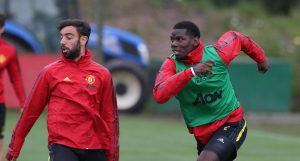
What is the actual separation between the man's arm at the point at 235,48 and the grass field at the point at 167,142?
15.4ft

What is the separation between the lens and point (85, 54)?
812cm

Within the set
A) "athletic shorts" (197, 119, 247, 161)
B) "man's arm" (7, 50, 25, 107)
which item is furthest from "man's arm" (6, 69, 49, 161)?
"man's arm" (7, 50, 25, 107)

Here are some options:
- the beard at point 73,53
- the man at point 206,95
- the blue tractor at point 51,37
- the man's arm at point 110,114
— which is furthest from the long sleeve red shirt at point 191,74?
the blue tractor at point 51,37

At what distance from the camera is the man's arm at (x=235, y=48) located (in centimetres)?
893

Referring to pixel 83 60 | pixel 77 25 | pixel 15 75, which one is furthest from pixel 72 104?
pixel 15 75

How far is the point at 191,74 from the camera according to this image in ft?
26.5

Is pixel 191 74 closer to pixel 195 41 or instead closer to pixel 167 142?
pixel 195 41

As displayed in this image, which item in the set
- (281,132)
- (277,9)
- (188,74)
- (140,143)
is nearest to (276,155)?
(140,143)

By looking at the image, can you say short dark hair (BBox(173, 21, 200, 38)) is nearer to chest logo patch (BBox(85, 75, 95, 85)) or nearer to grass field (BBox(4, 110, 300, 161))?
chest logo patch (BBox(85, 75, 95, 85))

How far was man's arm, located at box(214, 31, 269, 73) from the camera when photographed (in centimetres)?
893

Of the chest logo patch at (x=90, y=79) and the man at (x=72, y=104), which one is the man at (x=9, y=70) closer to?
the man at (x=72, y=104)

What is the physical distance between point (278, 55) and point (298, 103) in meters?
3.89

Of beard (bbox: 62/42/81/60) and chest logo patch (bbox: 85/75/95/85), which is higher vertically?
beard (bbox: 62/42/81/60)

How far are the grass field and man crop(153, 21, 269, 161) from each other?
16.6 ft
